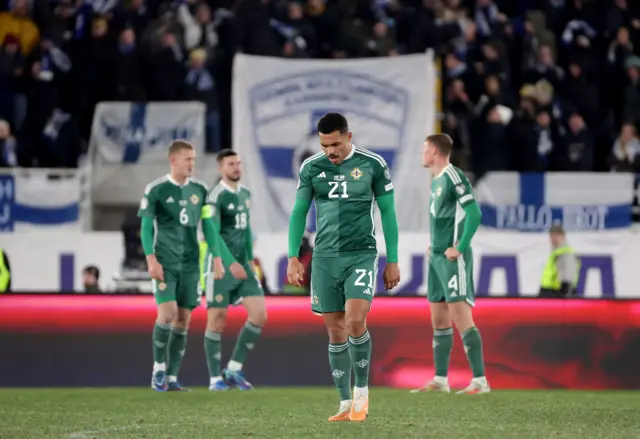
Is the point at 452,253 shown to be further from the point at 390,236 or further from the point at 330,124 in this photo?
the point at 330,124

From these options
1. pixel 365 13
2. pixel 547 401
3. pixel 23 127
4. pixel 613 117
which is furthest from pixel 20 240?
pixel 613 117

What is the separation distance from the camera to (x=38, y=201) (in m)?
16.3

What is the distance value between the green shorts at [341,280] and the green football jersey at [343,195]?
5 centimetres

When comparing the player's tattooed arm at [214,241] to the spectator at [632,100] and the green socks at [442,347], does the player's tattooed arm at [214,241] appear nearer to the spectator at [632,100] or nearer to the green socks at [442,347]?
the green socks at [442,347]

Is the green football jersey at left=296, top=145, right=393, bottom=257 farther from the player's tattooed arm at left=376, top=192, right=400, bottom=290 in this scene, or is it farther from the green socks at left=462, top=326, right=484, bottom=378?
the green socks at left=462, top=326, right=484, bottom=378

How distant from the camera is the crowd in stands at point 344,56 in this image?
17.8m

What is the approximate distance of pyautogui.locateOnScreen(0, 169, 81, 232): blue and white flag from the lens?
1612cm

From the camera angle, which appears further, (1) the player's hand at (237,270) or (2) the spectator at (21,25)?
(2) the spectator at (21,25)

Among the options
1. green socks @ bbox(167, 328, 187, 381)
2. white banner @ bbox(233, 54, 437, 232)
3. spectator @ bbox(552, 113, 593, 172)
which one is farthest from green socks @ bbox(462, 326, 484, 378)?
spectator @ bbox(552, 113, 593, 172)

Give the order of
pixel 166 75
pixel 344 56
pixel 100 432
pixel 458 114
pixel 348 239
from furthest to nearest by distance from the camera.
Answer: pixel 458 114 < pixel 344 56 < pixel 166 75 < pixel 348 239 < pixel 100 432

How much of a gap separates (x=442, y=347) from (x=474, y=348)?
1.15 ft

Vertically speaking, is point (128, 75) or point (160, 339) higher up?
point (128, 75)

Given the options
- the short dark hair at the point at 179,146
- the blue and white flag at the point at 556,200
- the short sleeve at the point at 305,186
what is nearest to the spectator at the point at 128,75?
the blue and white flag at the point at 556,200

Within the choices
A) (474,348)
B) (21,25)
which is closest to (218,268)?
(474,348)
